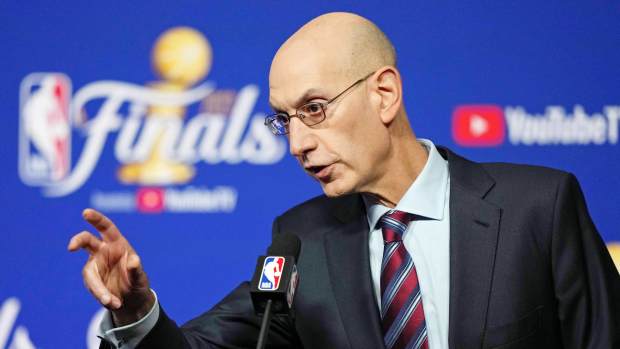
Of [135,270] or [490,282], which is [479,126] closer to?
[490,282]

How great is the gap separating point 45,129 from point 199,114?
Answer: 0.44 metres

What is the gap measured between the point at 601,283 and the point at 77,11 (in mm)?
1730

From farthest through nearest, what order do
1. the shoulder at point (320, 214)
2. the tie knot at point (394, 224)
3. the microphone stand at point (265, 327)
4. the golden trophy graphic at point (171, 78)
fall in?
the golden trophy graphic at point (171, 78), the shoulder at point (320, 214), the tie knot at point (394, 224), the microphone stand at point (265, 327)

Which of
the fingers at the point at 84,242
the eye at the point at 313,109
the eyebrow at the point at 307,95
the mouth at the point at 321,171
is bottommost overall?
the fingers at the point at 84,242

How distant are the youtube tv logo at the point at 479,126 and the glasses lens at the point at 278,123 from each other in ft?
3.62

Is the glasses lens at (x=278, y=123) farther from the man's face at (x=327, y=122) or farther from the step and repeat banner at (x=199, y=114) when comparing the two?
the step and repeat banner at (x=199, y=114)

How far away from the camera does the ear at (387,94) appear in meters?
1.72

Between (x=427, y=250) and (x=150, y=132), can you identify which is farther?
(x=150, y=132)

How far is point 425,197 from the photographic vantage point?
1753mm

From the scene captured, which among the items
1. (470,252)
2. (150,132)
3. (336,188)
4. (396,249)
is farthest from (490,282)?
(150,132)

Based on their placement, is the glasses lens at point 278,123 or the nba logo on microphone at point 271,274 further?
the glasses lens at point 278,123

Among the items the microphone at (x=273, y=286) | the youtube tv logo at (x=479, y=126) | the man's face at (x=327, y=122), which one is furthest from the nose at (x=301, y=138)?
the youtube tv logo at (x=479, y=126)

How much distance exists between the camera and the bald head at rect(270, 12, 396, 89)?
1.64m

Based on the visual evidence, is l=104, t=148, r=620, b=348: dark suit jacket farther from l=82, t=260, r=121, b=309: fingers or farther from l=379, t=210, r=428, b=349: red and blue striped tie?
l=82, t=260, r=121, b=309: fingers
